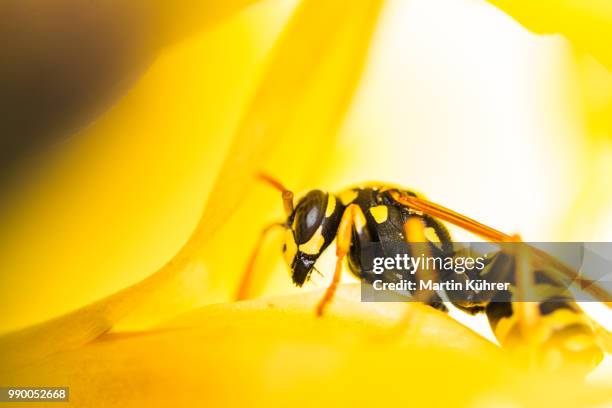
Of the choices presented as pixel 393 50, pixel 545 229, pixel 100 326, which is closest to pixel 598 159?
pixel 545 229

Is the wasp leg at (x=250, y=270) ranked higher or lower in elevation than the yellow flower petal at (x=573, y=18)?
lower

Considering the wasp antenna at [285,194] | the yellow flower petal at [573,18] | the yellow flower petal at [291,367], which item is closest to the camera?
the yellow flower petal at [291,367]

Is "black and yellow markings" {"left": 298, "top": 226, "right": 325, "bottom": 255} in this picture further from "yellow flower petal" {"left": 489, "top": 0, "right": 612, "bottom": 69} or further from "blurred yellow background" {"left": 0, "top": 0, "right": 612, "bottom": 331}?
"yellow flower petal" {"left": 489, "top": 0, "right": 612, "bottom": 69}

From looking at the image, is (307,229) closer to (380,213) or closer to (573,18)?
(380,213)

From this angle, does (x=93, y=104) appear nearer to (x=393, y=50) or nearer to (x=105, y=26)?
(x=105, y=26)

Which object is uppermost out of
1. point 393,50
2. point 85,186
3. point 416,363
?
point 393,50

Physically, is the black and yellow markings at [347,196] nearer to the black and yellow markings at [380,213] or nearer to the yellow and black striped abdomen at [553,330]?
the black and yellow markings at [380,213]

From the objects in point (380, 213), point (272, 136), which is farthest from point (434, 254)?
point (272, 136)

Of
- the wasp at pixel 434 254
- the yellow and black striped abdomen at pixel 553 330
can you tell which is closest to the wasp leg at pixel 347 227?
the wasp at pixel 434 254
